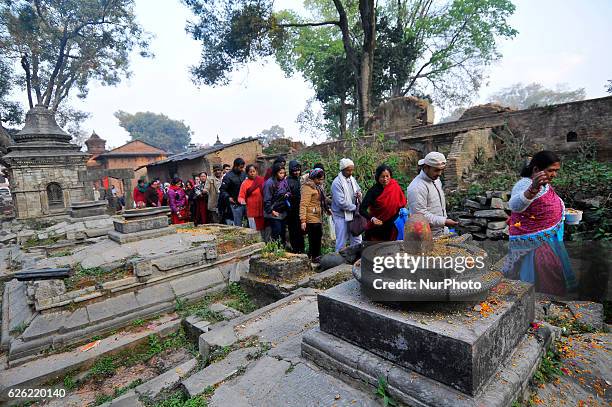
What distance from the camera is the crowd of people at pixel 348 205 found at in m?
2.84

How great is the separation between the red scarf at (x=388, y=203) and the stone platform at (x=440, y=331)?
6.51 feet

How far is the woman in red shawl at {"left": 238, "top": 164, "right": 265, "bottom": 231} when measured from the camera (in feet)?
19.7

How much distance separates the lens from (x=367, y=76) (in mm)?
14414

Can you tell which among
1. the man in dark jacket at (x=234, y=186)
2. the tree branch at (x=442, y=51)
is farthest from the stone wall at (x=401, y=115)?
the man in dark jacket at (x=234, y=186)

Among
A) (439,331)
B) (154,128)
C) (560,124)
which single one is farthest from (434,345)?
(154,128)

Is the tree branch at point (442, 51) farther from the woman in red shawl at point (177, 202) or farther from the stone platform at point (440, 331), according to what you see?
the stone platform at point (440, 331)

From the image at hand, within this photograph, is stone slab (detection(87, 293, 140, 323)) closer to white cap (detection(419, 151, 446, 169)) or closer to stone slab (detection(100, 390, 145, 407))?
stone slab (detection(100, 390, 145, 407))

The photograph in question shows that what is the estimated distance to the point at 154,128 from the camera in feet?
196

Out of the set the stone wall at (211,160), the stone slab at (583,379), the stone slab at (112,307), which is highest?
the stone wall at (211,160)

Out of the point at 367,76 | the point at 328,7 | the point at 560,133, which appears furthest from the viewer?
the point at 328,7

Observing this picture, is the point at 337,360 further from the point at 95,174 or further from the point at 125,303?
the point at 95,174

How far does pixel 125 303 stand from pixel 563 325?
479cm

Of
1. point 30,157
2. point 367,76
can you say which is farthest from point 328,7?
point 30,157

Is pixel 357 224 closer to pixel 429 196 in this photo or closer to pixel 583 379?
pixel 429 196
